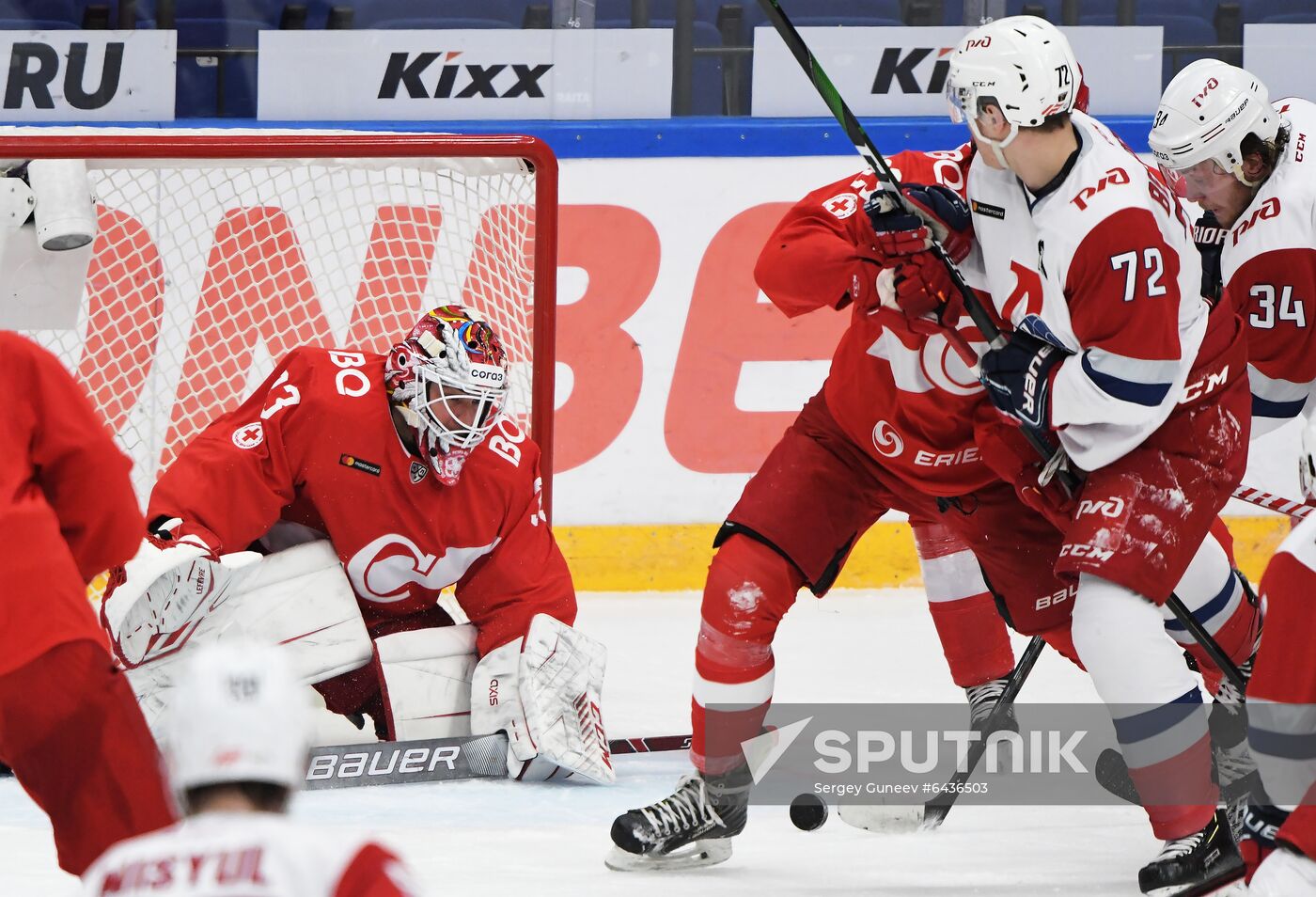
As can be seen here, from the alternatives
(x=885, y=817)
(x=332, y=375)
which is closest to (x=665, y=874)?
(x=885, y=817)

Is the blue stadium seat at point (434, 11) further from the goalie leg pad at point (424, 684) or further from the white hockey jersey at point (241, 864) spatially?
the white hockey jersey at point (241, 864)

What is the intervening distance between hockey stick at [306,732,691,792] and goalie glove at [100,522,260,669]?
11.8 inches

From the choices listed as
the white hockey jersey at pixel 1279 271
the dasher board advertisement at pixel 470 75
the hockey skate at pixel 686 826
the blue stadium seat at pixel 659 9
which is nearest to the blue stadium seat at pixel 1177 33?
the blue stadium seat at pixel 659 9

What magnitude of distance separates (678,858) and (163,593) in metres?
0.92

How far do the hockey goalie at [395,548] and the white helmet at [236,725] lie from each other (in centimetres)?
166

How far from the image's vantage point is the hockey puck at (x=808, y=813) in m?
2.65

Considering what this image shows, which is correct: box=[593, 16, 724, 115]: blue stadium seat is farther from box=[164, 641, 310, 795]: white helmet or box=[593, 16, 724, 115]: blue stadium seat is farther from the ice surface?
box=[164, 641, 310, 795]: white helmet

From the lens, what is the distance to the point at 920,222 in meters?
2.40

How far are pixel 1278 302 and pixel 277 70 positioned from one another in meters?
2.74

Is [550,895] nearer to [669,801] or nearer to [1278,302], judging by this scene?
[669,801]

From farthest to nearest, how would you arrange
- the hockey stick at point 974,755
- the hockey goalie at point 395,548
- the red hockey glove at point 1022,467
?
the hockey goalie at point 395,548
the hockey stick at point 974,755
the red hockey glove at point 1022,467

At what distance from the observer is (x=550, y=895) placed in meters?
2.31

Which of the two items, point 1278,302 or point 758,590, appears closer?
point 758,590

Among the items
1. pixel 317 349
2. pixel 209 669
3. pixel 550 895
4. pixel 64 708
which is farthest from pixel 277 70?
pixel 209 669
